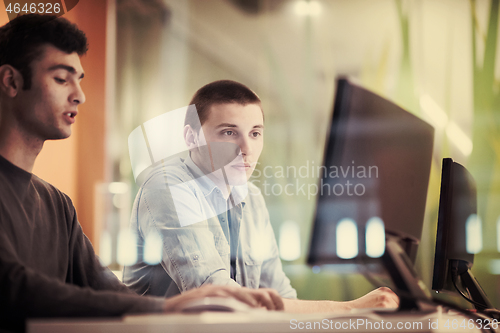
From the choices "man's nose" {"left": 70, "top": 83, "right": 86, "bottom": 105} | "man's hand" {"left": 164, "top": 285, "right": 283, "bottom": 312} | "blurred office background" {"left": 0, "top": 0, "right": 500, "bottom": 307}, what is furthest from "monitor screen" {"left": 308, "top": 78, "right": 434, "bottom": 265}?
"blurred office background" {"left": 0, "top": 0, "right": 500, "bottom": 307}

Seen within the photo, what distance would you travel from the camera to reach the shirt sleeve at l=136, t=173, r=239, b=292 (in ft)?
3.32

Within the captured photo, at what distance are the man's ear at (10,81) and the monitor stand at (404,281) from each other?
1.09 metres

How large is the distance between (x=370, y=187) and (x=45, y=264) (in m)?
→ 0.85

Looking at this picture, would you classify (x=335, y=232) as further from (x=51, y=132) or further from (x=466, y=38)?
(x=466, y=38)

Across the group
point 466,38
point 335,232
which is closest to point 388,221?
point 335,232

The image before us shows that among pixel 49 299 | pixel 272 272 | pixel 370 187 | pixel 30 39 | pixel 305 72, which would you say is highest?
pixel 305 72

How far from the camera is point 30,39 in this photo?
3.01 ft

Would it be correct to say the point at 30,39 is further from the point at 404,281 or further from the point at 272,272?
the point at 272,272

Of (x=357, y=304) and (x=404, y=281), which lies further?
(x=357, y=304)

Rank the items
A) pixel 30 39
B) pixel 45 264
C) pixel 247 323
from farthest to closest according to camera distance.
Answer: pixel 30 39
pixel 45 264
pixel 247 323

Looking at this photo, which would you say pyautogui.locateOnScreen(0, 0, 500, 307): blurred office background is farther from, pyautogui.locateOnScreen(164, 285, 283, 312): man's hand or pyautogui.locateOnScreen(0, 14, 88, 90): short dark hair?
pyautogui.locateOnScreen(164, 285, 283, 312): man's hand

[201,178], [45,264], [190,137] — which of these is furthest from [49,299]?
[190,137]

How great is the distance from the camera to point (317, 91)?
6.11 feet

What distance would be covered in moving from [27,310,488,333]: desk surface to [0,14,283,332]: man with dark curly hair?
9 centimetres
